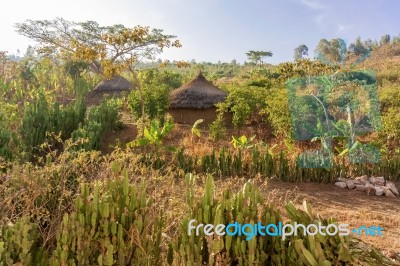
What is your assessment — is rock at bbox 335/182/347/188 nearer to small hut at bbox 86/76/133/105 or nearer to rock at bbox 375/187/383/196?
rock at bbox 375/187/383/196

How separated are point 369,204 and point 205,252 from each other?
16.2 feet

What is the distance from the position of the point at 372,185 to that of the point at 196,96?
817 centimetres

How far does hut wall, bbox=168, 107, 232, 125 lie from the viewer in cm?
1427

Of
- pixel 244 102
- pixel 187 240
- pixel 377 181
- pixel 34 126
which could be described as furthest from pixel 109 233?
pixel 244 102

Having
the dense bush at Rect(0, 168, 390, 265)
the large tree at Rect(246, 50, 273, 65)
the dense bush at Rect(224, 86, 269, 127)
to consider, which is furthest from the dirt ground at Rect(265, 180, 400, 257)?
the large tree at Rect(246, 50, 273, 65)

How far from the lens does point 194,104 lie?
1405 cm

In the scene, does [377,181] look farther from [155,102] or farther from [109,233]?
[155,102]

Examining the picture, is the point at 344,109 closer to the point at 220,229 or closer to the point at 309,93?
the point at 309,93

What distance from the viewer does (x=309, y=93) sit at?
39.1 ft

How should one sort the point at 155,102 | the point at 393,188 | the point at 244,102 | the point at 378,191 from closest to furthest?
the point at 378,191, the point at 393,188, the point at 244,102, the point at 155,102

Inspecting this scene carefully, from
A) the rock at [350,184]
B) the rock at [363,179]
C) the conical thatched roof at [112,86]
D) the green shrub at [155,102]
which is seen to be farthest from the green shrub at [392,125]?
the conical thatched roof at [112,86]

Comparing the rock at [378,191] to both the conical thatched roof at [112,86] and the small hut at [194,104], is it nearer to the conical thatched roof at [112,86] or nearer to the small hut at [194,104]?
the small hut at [194,104]

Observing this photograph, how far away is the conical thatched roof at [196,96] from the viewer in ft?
46.3

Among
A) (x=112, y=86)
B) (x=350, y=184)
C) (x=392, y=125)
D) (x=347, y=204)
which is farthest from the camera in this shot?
(x=112, y=86)
